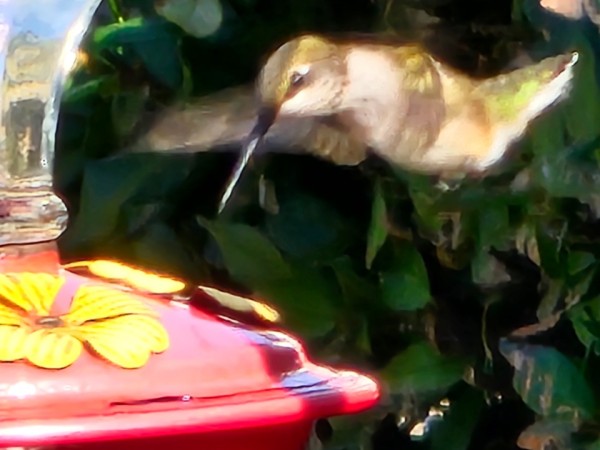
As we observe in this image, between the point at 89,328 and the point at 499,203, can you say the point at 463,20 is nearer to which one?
the point at 499,203

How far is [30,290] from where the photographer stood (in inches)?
33.0

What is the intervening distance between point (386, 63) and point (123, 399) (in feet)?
2.14

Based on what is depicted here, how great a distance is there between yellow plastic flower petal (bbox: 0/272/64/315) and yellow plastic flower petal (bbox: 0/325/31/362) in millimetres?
27

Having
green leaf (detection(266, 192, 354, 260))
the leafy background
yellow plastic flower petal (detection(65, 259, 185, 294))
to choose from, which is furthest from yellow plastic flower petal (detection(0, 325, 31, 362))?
green leaf (detection(266, 192, 354, 260))

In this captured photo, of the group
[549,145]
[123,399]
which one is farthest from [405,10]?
[123,399]

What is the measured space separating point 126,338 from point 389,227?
571mm

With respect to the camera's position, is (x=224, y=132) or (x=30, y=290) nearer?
(x=30, y=290)

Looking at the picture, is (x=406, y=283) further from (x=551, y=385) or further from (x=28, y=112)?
(x=28, y=112)

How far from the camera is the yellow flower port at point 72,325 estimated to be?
0.78 metres

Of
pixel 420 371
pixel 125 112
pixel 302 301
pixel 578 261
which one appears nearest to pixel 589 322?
pixel 578 261

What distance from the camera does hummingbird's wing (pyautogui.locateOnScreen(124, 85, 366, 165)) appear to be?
133 centimetres

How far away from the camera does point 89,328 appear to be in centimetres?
82

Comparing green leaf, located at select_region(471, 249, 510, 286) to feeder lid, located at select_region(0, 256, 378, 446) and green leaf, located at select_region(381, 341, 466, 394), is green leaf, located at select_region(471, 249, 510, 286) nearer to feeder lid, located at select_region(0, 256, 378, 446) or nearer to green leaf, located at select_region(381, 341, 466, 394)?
green leaf, located at select_region(381, 341, 466, 394)

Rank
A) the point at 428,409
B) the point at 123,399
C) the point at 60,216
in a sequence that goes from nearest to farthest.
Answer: the point at 123,399 → the point at 60,216 → the point at 428,409
